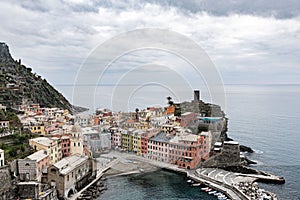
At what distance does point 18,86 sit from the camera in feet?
86.7

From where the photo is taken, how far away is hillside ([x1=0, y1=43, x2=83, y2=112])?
77.2 ft

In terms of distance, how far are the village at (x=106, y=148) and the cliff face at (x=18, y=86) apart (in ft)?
5.68

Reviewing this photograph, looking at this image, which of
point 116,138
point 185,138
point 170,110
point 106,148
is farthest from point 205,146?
point 170,110

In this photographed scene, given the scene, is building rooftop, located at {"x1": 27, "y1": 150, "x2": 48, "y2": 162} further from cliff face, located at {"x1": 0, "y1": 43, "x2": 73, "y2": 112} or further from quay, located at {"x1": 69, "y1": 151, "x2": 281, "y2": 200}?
cliff face, located at {"x1": 0, "y1": 43, "x2": 73, "y2": 112}

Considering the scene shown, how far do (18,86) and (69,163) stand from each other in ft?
57.2

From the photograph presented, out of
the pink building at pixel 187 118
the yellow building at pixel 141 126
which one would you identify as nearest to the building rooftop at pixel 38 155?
the yellow building at pixel 141 126

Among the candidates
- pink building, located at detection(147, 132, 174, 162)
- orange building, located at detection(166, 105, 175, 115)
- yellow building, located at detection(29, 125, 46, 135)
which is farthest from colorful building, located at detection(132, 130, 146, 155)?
orange building, located at detection(166, 105, 175, 115)

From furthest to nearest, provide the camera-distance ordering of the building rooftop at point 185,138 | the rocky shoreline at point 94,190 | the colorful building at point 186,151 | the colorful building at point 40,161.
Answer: the building rooftop at point 185,138
the colorful building at point 186,151
the rocky shoreline at point 94,190
the colorful building at point 40,161

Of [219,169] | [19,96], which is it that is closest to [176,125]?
[219,169]

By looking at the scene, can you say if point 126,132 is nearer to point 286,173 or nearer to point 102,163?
point 102,163

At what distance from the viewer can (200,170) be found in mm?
14312

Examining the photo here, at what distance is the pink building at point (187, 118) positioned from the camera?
18972 millimetres

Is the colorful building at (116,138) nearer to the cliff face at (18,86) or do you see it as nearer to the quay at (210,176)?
the quay at (210,176)

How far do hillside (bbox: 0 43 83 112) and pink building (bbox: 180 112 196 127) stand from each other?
45.1 feet
